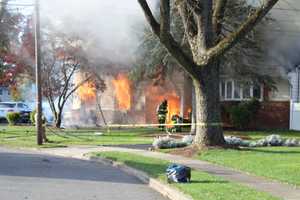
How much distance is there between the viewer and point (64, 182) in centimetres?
1470

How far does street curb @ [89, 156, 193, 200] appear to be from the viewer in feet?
39.9

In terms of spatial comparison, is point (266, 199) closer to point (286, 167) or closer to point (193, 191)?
point (193, 191)

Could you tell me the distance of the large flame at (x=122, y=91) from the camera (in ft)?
128

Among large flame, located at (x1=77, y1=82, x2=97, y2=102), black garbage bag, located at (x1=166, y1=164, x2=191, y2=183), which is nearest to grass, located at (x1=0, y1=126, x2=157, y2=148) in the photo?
large flame, located at (x1=77, y1=82, x2=97, y2=102)

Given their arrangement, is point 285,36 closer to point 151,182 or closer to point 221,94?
point 221,94

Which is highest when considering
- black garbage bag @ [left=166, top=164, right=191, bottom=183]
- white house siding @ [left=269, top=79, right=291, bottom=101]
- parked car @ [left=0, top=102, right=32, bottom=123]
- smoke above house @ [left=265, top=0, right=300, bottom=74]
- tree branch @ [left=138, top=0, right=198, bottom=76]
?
smoke above house @ [left=265, top=0, right=300, bottom=74]

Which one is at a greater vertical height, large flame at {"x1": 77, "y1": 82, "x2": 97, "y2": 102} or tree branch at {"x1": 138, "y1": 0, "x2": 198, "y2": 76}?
tree branch at {"x1": 138, "y1": 0, "x2": 198, "y2": 76}

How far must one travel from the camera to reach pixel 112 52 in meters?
38.2

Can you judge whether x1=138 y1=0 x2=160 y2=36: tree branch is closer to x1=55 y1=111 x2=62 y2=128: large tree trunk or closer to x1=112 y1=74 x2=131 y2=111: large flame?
x1=112 y1=74 x2=131 y2=111: large flame

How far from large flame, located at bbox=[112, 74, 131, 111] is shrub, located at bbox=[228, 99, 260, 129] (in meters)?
6.70

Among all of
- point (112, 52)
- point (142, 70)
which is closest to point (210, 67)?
point (142, 70)

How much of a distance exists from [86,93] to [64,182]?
1082 inches

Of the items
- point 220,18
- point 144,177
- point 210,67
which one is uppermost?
point 220,18

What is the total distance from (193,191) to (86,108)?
99.6 feet
